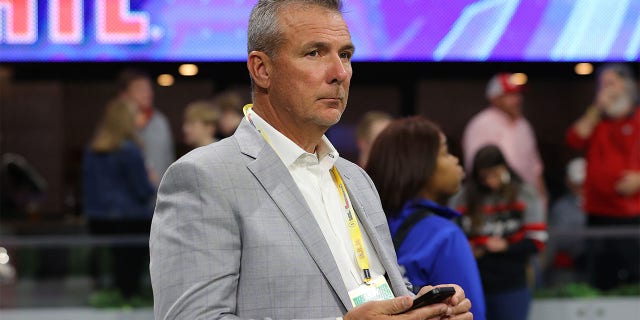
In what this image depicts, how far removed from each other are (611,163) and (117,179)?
134 inches

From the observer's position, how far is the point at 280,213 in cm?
222

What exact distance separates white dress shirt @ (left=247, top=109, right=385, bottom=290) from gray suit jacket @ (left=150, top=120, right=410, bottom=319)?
0.08 metres

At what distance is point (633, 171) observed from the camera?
7.48 meters

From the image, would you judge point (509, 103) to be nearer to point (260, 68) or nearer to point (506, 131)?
point (506, 131)

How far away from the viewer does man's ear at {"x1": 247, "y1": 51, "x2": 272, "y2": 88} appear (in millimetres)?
2342

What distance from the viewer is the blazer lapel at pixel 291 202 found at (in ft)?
7.23

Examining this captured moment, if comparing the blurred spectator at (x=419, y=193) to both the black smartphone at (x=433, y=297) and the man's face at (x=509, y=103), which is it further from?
the man's face at (x=509, y=103)

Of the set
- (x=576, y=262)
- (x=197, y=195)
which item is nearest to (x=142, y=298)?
(x=576, y=262)

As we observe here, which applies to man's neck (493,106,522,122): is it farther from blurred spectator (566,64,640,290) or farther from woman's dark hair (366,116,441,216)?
woman's dark hair (366,116,441,216)

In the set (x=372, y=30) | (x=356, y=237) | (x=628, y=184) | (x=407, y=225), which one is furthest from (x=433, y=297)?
(x=372, y=30)

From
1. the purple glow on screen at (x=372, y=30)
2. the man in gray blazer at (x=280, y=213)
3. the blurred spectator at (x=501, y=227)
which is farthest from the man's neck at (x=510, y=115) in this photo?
the man in gray blazer at (x=280, y=213)

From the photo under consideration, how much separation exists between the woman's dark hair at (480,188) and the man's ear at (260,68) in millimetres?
3695

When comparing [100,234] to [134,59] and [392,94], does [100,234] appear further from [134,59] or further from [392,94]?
[392,94]

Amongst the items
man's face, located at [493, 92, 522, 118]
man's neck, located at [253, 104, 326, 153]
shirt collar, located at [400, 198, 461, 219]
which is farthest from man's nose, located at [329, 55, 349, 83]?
man's face, located at [493, 92, 522, 118]
